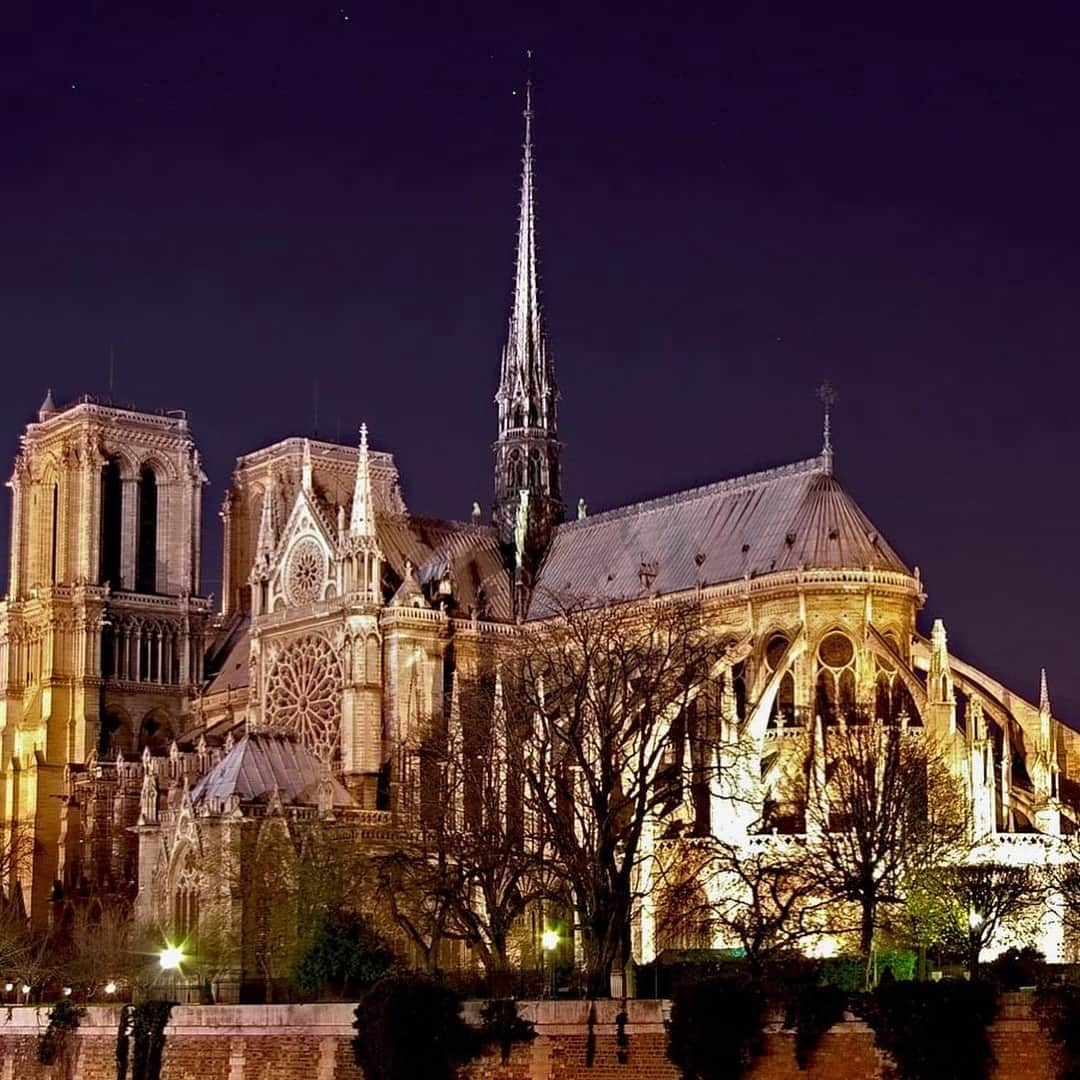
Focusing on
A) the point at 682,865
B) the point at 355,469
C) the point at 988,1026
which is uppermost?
the point at 355,469

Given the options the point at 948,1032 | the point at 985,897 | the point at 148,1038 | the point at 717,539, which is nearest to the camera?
the point at 948,1032

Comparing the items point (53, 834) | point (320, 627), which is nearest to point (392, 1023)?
point (320, 627)

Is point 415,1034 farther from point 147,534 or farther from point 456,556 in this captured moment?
point 147,534

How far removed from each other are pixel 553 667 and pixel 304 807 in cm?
1541

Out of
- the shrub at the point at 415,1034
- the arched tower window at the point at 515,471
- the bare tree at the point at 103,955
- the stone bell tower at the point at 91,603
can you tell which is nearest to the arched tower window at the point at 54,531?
the stone bell tower at the point at 91,603

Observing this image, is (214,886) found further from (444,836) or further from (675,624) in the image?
(675,624)

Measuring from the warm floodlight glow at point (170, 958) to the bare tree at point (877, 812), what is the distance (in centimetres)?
1770

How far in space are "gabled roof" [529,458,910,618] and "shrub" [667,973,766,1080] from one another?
129ft

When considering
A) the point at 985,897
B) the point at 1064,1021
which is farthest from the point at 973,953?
the point at 1064,1021

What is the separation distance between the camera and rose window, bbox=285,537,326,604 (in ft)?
304

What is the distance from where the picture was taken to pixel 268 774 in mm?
83062

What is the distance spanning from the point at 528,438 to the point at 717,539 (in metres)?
12.0

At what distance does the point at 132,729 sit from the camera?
108m

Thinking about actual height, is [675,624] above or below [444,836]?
above
